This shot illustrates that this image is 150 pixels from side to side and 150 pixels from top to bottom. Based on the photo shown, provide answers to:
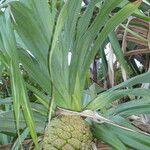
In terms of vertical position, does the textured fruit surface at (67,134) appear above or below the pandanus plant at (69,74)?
below

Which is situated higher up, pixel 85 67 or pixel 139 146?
pixel 85 67

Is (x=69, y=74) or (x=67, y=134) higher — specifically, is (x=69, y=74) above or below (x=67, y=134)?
above

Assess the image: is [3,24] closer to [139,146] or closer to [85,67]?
[85,67]

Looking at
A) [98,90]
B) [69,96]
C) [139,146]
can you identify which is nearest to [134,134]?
[139,146]

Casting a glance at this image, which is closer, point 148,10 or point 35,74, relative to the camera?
point 35,74

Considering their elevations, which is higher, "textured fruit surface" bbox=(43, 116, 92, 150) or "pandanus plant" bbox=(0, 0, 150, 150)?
"pandanus plant" bbox=(0, 0, 150, 150)
